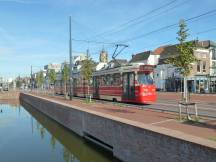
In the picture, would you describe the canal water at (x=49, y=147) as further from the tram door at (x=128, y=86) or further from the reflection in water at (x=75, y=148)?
the tram door at (x=128, y=86)

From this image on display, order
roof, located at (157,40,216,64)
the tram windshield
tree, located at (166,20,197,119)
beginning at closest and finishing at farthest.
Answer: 1. tree, located at (166,20,197,119)
2. the tram windshield
3. roof, located at (157,40,216,64)

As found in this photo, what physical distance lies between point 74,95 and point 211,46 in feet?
121

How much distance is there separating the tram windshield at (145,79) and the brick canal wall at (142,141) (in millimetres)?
7700

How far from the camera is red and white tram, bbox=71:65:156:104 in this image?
2516 centimetres

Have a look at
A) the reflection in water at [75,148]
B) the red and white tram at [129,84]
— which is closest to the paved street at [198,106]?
the red and white tram at [129,84]

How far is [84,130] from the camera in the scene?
1867 cm

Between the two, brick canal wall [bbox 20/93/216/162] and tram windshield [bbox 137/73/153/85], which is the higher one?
tram windshield [bbox 137/73/153/85]

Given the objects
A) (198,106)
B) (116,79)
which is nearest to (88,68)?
(116,79)

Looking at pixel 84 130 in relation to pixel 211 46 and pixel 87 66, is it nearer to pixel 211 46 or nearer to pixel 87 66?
pixel 87 66

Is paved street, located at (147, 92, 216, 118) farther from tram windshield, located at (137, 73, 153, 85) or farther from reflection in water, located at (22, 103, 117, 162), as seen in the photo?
reflection in water, located at (22, 103, 117, 162)

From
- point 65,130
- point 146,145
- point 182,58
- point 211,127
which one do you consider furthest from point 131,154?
point 65,130

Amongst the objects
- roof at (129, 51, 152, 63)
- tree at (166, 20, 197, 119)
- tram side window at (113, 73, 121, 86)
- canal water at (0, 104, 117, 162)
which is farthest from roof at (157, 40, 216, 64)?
tree at (166, 20, 197, 119)

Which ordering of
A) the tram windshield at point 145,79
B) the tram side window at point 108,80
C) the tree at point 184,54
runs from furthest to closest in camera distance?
the tram side window at point 108,80 → the tram windshield at point 145,79 → the tree at point 184,54

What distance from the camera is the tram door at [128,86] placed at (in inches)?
1009
